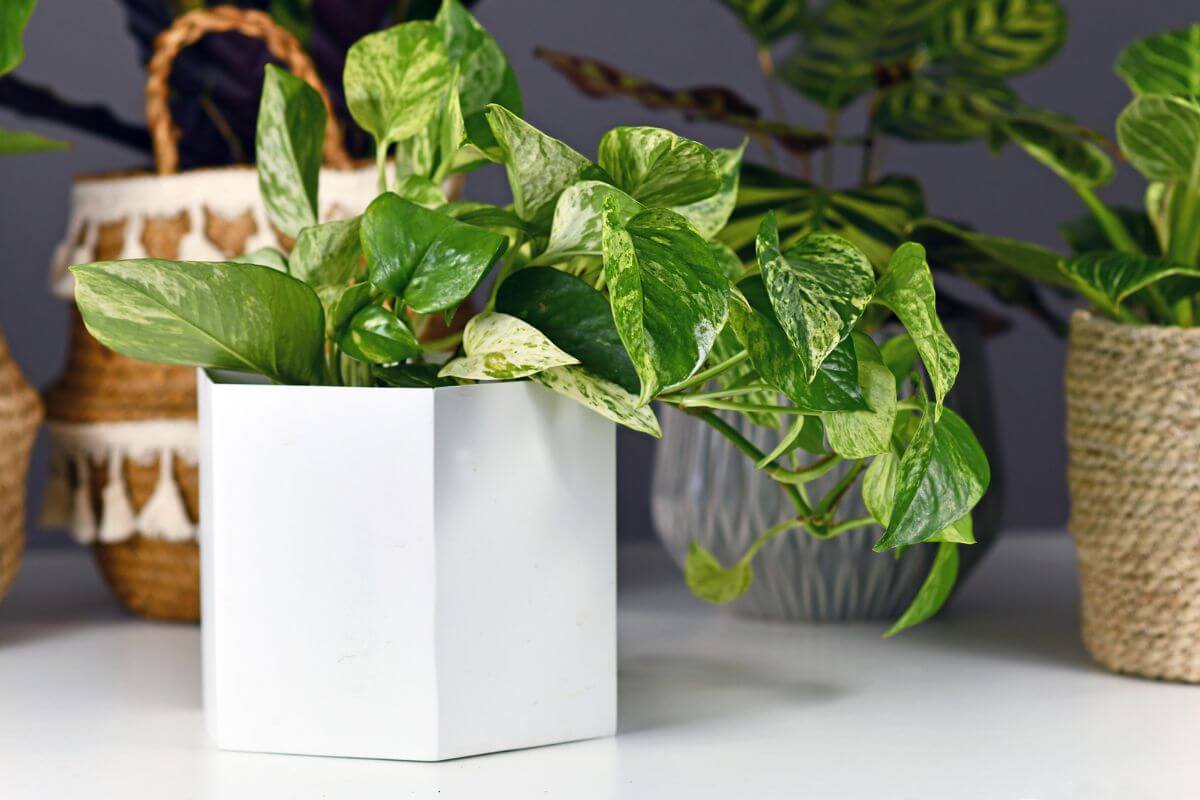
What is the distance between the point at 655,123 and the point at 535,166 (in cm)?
69

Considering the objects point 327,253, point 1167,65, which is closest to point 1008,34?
point 1167,65

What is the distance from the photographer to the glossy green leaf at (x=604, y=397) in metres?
0.57

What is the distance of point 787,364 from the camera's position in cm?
55

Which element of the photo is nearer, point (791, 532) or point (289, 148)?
point (289, 148)

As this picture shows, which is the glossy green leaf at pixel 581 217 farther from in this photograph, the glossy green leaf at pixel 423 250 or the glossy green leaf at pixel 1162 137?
the glossy green leaf at pixel 1162 137

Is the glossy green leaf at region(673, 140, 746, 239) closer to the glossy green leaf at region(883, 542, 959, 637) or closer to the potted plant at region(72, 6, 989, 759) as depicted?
the potted plant at region(72, 6, 989, 759)

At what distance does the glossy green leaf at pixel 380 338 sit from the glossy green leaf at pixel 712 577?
24cm

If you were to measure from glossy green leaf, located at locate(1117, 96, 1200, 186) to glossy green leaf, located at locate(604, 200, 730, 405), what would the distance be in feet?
1.03

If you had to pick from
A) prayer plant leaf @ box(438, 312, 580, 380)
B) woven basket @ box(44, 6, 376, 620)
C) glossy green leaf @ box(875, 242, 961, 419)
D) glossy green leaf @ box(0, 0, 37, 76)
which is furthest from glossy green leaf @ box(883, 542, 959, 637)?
glossy green leaf @ box(0, 0, 37, 76)

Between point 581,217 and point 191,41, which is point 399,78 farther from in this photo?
point 191,41

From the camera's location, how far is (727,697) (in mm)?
756

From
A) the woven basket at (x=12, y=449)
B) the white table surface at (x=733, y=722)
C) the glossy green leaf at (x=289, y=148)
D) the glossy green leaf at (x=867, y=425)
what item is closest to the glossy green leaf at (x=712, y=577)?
the white table surface at (x=733, y=722)

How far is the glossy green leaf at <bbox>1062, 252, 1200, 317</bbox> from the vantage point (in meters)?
0.69

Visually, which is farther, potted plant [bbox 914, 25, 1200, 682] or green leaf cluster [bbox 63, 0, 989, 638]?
potted plant [bbox 914, 25, 1200, 682]
